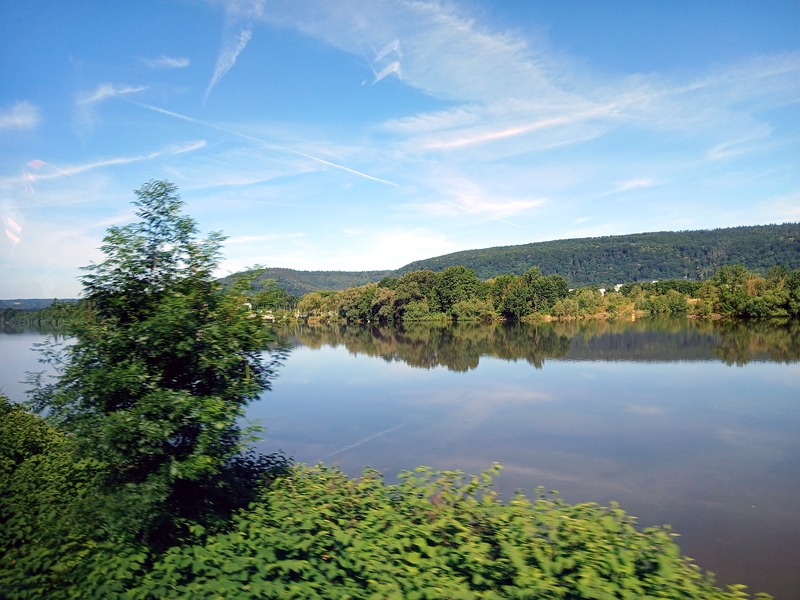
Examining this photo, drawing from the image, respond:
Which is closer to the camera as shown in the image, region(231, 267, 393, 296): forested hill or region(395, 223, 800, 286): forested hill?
region(395, 223, 800, 286): forested hill

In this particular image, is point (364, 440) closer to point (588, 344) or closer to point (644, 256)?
point (588, 344)

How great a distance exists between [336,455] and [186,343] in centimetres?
817

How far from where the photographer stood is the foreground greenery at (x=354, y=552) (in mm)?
3891

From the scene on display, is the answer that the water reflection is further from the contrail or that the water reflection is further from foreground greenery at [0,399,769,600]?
foreground greenery at [0,399,769,600]

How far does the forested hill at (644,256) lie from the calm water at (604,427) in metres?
115

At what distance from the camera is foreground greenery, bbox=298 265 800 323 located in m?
59.7

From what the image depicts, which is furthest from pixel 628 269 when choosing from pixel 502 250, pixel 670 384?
pixel 670 384

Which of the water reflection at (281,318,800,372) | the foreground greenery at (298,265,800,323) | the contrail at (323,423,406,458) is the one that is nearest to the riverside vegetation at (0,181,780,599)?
the contrail at (323,423,406,458)

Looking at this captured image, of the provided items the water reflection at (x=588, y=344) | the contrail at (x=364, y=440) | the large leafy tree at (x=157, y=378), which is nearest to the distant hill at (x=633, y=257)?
the water reflection at (x=588, y=344)

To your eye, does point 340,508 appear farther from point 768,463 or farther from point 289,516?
point 768,463

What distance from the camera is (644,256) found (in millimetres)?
148250

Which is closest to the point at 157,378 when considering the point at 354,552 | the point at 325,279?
the point at 354,552

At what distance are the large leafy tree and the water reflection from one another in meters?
17.4

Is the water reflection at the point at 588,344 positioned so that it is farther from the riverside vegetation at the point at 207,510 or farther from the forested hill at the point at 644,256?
the forested hill at the point at 644,256
